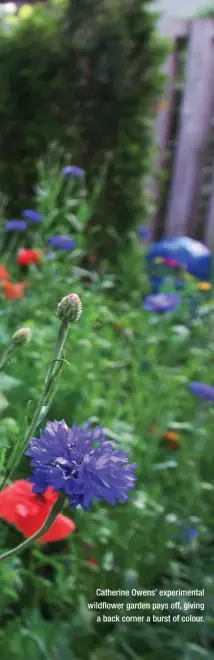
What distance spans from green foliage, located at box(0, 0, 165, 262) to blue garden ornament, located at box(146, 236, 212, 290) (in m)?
0.16

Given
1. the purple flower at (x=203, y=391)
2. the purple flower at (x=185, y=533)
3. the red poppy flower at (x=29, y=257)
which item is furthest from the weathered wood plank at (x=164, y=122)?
the purple flower at (x=185, y=533)

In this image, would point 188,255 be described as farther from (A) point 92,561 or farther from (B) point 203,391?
(A) point 92,561

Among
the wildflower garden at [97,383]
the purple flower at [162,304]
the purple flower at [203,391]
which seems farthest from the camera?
the purple flower at [162,304]

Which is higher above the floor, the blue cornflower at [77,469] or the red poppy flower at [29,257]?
the red poppy flower at [29,257]

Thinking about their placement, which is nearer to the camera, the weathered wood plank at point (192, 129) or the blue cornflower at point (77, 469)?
the blue cornflower at point (77, 469)

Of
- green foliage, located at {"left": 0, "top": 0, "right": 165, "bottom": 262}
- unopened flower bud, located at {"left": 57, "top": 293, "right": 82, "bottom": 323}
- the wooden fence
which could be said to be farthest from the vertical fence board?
unopened flower bud, located at {"left": 57, "top": 293, "right": 82, "bottom": 323}

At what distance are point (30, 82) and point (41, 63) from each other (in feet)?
0.29

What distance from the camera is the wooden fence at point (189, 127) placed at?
12.3 ft

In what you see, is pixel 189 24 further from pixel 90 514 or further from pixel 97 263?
pixel 90 514

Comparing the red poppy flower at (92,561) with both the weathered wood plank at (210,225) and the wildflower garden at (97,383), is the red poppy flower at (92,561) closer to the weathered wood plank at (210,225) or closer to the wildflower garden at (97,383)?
the wildflower garden at (97,383)

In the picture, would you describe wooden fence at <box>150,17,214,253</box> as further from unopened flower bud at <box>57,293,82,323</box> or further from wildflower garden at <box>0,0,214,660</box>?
unopened flower bud at <box>57,293,82,323</box>

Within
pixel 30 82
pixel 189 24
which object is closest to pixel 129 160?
pixel 30 82

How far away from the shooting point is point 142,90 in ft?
10.5

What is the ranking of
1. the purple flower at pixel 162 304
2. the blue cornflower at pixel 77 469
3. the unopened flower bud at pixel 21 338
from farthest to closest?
1. the purple flower at pixel 162 304
2. the unopened flower bud at pixel 21 338
3. the blue cornflower at pixel 77 469
